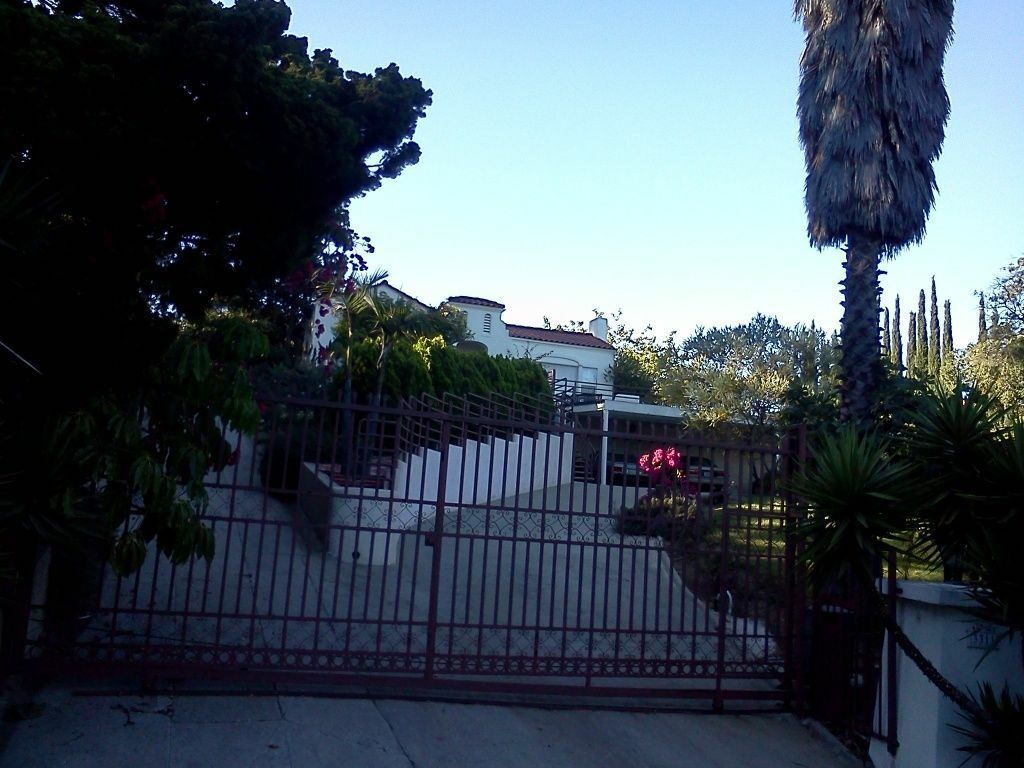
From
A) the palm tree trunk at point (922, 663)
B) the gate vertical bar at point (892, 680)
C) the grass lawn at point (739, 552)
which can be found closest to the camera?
the palm tree trunk at point (922, 663)

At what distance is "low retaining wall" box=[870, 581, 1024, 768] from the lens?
6617 mm

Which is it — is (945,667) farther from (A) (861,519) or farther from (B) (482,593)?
(B) (482,593)

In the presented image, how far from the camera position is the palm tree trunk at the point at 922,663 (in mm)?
6402

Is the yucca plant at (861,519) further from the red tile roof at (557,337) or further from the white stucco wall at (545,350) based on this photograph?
the red tile roof at (557,337)

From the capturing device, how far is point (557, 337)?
48.7m

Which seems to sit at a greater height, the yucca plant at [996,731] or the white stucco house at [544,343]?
the white stucco house at [544,343]

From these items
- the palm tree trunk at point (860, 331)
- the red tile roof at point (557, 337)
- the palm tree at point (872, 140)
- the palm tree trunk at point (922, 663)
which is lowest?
the palm tree trunk at point (922, 663)

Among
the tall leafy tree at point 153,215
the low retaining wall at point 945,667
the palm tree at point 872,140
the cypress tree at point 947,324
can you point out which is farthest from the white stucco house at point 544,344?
the low retaining wall at point 945,667

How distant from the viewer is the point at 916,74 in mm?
10859

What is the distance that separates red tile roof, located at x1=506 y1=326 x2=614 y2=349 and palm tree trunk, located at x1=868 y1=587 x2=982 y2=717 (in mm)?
40078

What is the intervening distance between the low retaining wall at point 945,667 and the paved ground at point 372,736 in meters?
0.78

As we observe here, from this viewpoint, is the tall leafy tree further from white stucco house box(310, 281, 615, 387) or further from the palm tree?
white stucco house box(310, 281, 615, 387)

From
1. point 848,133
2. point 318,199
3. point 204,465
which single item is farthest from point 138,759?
point 848,133

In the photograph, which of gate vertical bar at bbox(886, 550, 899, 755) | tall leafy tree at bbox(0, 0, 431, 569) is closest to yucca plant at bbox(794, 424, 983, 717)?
gate vertical bar at bbox(886, 550, 899, 755)
